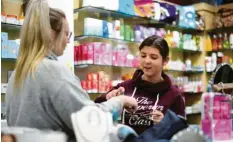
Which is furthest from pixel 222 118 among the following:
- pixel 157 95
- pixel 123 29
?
pixel 123 29

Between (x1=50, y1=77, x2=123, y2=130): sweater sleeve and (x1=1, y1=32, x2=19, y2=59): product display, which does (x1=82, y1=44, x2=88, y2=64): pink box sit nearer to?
(x1=1, y1=32, x2=19, y2=59): product display

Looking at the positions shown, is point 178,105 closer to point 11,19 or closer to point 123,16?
point 11,19

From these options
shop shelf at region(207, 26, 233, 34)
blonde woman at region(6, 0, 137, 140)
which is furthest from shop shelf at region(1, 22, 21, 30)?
shop shelf at region(207, 26, 233, 34)

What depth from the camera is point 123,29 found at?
514cm

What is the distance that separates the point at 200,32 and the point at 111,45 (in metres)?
2.39

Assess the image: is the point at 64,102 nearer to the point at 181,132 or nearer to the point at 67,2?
the point at 181,132

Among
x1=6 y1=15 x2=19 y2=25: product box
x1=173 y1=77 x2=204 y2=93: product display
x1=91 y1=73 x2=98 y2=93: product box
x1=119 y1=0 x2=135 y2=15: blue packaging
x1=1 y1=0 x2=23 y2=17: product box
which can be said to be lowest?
x1=173 y1=77 x2=204 y2=93: product display

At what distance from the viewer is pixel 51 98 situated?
1255 millimetres

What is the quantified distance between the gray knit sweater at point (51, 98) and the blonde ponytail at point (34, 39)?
28 millimetres

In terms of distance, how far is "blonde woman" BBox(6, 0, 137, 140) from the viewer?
125 cm

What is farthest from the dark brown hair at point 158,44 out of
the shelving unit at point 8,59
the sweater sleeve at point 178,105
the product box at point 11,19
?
the product box at point 11,19

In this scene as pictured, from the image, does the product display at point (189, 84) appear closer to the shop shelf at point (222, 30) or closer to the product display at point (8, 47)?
the shop shelf at point (222, 30)

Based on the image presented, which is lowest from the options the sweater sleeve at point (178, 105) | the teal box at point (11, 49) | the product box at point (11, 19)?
the sweater sleeve at point (178, 105)

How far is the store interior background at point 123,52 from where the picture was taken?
4.15 m
